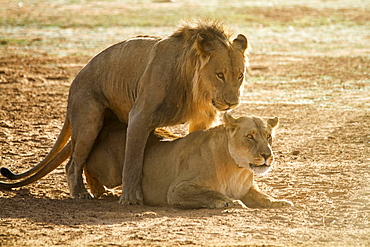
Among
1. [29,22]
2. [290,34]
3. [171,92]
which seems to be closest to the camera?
[171,92]

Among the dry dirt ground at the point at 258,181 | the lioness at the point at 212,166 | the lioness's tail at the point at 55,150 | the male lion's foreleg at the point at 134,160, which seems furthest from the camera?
the lioness's tail at the point at 55,150

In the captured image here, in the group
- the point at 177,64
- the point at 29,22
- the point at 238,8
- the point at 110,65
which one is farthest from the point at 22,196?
the point at 238,8

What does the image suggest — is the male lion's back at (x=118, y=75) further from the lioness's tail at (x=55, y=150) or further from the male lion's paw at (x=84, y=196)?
the male lion's paw at (x=84, y=196)

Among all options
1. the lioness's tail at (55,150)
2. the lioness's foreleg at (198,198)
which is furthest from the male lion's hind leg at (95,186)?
the lioness's foreleg at (198,198)

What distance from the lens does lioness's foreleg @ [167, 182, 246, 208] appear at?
6969 millimetres

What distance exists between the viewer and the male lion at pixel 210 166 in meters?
7.04

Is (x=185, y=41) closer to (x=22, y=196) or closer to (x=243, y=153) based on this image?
(x=243, y=153)

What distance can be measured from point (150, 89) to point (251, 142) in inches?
50.4

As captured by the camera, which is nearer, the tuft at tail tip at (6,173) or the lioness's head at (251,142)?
the lioness's head at (251,142)

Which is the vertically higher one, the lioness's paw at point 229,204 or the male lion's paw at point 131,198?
the lioness's paw at point 229,204

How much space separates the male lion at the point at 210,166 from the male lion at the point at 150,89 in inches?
7.5

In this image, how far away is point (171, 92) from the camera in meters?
7.59

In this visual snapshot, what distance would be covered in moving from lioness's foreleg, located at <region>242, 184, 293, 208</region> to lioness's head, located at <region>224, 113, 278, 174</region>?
36 cm

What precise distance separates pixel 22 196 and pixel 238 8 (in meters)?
23.0
